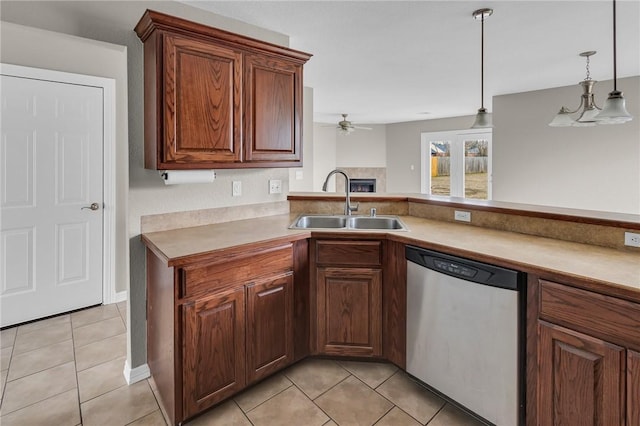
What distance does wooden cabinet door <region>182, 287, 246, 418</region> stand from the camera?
167cm

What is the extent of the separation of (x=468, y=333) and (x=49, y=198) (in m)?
3.20

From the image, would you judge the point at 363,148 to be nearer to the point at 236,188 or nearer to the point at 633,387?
the point at 236,188

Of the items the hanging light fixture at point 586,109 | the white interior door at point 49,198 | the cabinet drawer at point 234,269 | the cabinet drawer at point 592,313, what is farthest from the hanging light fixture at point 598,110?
the white interior door at point 49,198

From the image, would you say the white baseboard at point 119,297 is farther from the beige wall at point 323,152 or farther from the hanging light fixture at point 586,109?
the beige wall at point 323,152

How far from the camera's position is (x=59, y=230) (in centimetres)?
293

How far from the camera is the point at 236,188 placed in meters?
2.48

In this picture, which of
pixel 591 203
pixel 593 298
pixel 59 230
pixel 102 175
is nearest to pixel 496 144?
pixel 591 203

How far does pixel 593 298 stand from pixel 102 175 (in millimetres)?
3471

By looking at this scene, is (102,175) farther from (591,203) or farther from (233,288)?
(591,203)

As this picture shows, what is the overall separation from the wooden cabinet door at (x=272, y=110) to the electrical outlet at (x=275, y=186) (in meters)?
0.31

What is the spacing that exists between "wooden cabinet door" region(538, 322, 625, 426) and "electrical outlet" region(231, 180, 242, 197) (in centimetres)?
191

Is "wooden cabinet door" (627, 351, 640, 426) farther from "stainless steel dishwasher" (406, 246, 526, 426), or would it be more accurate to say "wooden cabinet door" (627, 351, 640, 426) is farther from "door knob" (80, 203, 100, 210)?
"door knob" (80, 203, 100, 210)

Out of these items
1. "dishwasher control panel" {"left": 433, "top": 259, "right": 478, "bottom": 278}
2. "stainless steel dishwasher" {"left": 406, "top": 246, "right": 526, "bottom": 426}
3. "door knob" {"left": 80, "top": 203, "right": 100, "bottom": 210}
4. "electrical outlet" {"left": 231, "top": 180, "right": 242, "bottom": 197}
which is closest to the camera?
"stainless steel dishwasher" {"left": 406, "top": 246, "right": 526, "bottom": 426}

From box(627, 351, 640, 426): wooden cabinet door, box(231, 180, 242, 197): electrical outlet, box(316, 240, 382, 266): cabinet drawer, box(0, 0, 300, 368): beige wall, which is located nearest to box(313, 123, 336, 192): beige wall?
box(231, 180, 242, 197): electrical outlet
